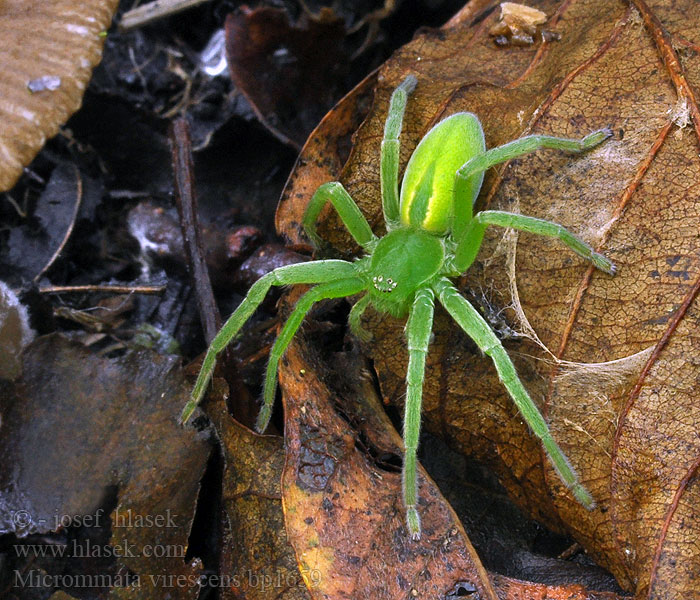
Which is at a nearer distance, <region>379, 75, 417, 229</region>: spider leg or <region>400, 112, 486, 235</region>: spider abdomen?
<region>400, 112, 486, 235</region>: spider abdomen

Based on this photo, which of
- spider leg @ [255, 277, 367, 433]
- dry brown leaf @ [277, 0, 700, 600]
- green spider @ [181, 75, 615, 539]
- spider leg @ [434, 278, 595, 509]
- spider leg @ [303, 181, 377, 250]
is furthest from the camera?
spider leg @ [303, 181, 377, 250]

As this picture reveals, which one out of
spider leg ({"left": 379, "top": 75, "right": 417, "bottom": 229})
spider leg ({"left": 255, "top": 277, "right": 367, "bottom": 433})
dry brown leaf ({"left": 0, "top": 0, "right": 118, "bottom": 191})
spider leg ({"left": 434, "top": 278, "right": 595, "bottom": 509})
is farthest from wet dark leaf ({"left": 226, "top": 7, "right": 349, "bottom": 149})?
spider leg ({"left": 434, "top": 278, "right": 595, "bottom": 509})

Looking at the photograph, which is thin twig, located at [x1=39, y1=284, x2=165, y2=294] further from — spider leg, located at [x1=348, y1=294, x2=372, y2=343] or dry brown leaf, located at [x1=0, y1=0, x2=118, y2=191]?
spider leg, located at [x1=348, y1=294, x2=372, y2=343]

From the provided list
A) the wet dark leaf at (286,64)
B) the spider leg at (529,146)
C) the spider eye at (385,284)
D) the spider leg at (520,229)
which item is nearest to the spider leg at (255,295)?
the spider eye at (385,284)

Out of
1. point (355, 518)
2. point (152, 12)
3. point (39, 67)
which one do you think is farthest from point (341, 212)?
point (152, 12)

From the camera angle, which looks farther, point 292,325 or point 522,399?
point 292,325

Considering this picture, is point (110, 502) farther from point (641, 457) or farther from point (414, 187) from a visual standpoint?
point (641, 457)

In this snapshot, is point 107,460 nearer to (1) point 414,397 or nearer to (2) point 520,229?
(1) point 414,397
